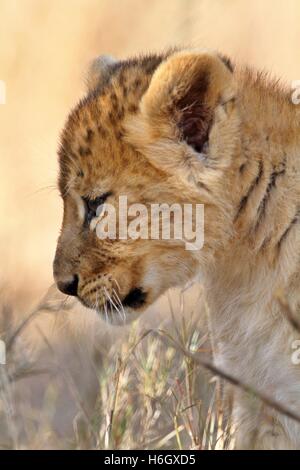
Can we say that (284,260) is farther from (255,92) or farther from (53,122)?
(53,122)

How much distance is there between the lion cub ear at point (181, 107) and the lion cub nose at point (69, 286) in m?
0.55

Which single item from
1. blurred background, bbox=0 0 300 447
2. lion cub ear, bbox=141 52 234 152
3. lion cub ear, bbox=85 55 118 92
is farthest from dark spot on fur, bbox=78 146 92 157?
blurred background, bbox=0 0 300 447

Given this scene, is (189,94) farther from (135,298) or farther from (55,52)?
(55,52)

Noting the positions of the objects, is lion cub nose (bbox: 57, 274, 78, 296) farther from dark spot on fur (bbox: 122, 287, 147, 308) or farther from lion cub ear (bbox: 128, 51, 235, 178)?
Answer: lion cub ear (bbox: 128, 51, 235, 178)

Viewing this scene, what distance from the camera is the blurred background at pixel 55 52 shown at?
8.48 meters

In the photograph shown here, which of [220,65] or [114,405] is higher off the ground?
[220,65]

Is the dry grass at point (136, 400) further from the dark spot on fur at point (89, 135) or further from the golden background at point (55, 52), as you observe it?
the golden background at point (55, 52)

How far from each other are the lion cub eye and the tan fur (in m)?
0.03

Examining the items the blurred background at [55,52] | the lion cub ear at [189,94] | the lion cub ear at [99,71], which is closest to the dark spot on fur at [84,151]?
the lion cub ear at [189,94]

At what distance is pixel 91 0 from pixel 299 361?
568cm

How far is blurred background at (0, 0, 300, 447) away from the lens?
8484mm

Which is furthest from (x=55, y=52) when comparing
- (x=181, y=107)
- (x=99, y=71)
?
(x=181, y=107)
